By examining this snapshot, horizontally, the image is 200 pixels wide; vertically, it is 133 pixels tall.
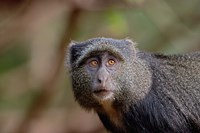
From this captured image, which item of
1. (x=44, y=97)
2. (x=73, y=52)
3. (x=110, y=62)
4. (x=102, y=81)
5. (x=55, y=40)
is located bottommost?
(x=102, y=81)

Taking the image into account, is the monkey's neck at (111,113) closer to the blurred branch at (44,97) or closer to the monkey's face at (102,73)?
the monkey's face at (102,73)

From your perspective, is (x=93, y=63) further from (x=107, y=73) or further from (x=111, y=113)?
(x=111, y=113)

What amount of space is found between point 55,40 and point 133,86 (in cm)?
572

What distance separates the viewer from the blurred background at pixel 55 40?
431 inches

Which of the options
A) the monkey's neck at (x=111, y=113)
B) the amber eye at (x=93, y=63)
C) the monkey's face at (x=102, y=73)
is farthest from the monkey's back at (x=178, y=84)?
the amber eye at (x=93, y=63)

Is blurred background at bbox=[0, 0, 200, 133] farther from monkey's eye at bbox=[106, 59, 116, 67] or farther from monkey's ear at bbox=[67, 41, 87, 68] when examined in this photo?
monkey's eye at bbox=[106, 59, 116, 67]

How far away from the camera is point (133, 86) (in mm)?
8047

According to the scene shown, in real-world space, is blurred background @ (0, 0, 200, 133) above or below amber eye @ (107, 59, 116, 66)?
above

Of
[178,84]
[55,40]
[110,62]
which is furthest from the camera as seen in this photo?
[55,40]

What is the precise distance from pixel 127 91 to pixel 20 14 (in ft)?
11.3

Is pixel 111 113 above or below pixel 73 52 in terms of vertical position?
below

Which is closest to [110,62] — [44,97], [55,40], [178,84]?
[178,84]

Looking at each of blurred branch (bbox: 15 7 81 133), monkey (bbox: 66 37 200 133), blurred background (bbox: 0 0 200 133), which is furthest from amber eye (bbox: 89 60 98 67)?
blurred branch (bbox: 15 7 81 133)

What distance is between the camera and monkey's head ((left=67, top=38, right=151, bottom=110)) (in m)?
7.84
